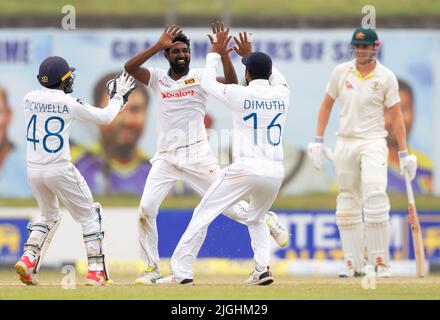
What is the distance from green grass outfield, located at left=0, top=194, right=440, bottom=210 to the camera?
73.8 feet

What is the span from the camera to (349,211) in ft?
47.4

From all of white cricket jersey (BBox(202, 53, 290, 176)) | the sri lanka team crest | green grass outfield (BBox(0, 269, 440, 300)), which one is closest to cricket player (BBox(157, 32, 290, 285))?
white cricket jersey (BBox(202, 53, 290, 176))

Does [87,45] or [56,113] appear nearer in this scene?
[56,113]

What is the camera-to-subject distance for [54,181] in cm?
1225

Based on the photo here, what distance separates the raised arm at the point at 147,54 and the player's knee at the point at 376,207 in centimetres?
281

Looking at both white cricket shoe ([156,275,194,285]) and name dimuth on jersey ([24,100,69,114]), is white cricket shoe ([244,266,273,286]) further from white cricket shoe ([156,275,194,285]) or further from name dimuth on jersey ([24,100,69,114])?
name dimuth on jersey ([24,100,69,114])

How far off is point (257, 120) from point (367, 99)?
2477mm

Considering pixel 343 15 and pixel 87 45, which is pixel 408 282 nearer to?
pixel 87 45

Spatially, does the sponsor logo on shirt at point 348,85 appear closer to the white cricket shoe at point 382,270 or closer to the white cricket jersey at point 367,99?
the white cricket jersey at point 367,99

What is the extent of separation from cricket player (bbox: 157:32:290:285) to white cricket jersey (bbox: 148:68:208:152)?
0.65 metres

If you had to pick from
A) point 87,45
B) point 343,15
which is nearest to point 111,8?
point 87,45

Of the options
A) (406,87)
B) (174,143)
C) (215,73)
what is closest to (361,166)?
(174,143)

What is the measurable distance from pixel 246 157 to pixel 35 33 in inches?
469
